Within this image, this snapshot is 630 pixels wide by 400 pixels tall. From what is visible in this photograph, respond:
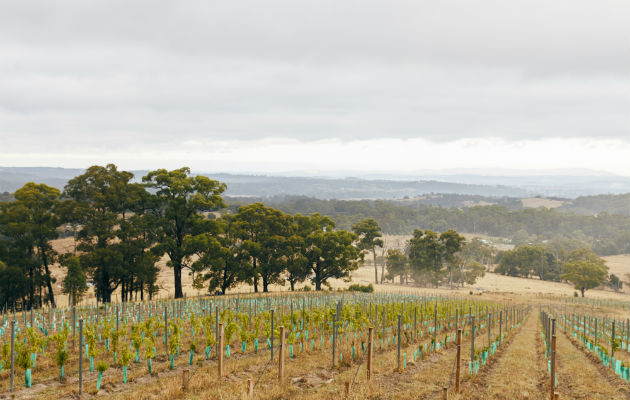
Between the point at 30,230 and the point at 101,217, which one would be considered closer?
the point at 30,230

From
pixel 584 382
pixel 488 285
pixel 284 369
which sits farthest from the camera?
pixel 488 285

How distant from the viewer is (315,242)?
47688 mm

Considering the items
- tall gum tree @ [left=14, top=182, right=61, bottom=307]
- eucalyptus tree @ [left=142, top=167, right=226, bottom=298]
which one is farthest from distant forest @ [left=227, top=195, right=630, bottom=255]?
tall gum tree @ [left=14, top=182, right=61, bottom=307]

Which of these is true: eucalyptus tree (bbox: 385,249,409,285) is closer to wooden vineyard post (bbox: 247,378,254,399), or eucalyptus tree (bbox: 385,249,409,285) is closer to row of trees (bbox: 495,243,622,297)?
row of trees (bbox: 495,243,622,297)

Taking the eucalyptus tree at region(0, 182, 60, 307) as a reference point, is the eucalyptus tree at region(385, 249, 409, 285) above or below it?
below

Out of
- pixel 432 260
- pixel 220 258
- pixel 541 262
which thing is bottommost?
pixel 541 262

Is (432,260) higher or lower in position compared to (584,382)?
lower

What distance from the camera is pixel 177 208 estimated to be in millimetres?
→ 37281

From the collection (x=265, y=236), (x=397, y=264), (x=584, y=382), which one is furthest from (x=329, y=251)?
(x=584, y=382)

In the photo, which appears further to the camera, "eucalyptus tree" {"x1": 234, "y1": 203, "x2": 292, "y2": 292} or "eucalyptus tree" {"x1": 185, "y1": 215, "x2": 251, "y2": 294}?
"eucalyptus tree" {"x1": 234, "y1": 203, "x2": 292, "y2": 292}

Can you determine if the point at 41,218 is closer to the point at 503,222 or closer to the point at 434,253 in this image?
the point at 434,253

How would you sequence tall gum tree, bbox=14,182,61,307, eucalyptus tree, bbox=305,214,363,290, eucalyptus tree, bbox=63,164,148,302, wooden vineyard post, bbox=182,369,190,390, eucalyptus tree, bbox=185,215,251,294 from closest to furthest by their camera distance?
wooden vineyard post, bbox=182,369,190,390 < tall gum tree, bbox=14,182,61,307 < eucalyptus tree, bbox=63,164,148,302 < eucalyptus tree, bbox=185,215,251,294 < eucalyptus tree, bbox=305,214,363,290

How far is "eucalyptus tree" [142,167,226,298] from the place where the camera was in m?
36.7

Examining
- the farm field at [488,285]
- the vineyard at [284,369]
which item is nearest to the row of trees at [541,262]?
the farm field at [488,285]
